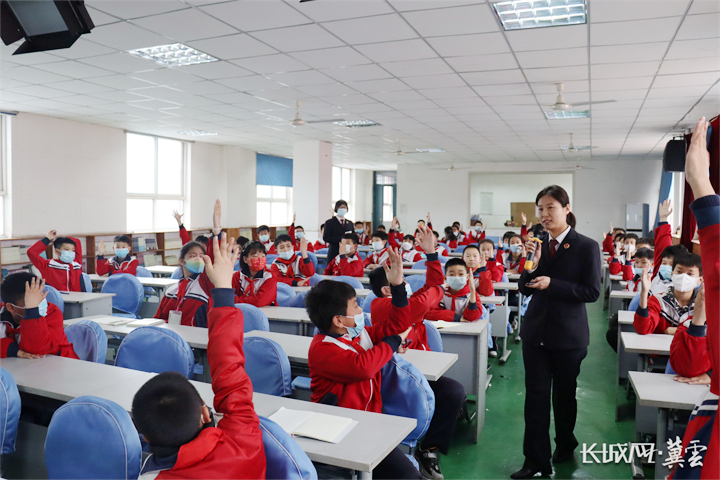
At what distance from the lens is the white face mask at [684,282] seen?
2.98 m

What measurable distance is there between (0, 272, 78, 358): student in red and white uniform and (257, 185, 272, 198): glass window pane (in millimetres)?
11086

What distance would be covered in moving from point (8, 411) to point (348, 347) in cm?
138

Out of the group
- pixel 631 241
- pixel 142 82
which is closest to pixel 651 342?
pixel 631 241

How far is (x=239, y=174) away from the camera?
12.6m

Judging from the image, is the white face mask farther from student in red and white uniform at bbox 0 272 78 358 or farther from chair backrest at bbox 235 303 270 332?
student in red and white uniform at bbox 0 272 78 358

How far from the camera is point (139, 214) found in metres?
10.4

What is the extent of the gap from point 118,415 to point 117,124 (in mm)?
8826

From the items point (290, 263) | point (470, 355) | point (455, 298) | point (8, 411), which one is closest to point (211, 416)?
point (8, 411)

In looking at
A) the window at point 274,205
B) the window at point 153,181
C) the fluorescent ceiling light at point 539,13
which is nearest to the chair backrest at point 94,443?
the fluorescent ceiling light at point 539,13

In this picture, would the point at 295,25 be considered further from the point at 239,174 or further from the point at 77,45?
the point at 239,174

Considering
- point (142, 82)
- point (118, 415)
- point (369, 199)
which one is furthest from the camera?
point (369, 199)

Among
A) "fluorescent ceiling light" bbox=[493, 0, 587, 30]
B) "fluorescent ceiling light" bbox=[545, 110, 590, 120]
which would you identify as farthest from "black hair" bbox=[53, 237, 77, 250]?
"fluorescent ceiling light" bbox=[545, 110, 590, 120]

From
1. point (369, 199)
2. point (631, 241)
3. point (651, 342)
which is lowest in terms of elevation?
point (651, 342)

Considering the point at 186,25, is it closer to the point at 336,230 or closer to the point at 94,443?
the point at 94,443
